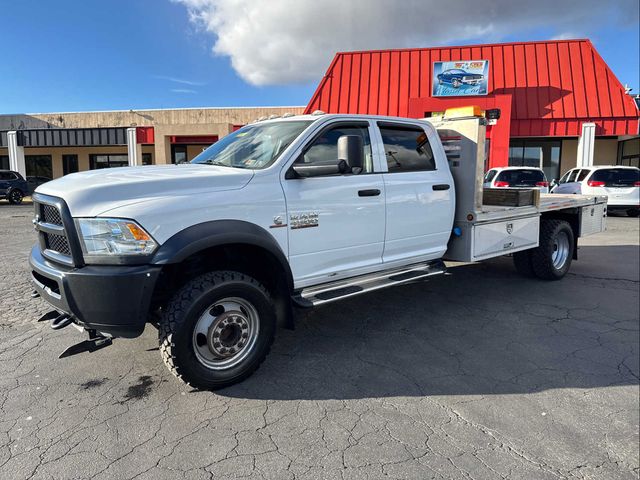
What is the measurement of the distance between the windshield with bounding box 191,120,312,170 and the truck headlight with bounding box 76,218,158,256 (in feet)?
3.76

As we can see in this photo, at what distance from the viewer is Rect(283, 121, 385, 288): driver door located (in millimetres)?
3797

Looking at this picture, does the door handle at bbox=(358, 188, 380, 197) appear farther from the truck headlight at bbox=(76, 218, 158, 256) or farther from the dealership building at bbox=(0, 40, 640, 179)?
the dealership building at bbox=(0, 40, 640, 179)

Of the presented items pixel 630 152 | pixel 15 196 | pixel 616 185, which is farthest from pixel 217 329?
pixel 630 152

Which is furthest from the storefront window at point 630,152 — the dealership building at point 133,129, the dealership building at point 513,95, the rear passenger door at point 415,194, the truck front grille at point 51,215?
the truck front grille at point 51,215

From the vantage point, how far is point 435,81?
20.2 metres

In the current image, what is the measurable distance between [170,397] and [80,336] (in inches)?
66.6

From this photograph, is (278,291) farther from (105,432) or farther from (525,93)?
(525,93)

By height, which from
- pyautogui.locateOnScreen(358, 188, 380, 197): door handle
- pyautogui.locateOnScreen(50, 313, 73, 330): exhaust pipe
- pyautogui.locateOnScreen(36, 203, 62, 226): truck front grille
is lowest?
pyautogui.locateOnScreen(50, 313, 73, 330): exhaust pipe

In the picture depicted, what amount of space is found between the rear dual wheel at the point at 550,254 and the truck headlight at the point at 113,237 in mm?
5530

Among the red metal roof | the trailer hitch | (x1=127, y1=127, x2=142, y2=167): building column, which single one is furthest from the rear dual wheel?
(x1=127, y1=127, x2=142, y2=167): building column

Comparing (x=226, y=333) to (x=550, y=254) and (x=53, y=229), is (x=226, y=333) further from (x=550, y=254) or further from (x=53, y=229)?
(x=550, y=254)

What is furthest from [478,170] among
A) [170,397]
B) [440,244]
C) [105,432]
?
[105,432]

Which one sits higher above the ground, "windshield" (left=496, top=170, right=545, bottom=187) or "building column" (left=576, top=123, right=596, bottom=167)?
"building column" (left=576, top=123, right=596, bottom=167)

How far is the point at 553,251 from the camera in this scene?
6.86m
